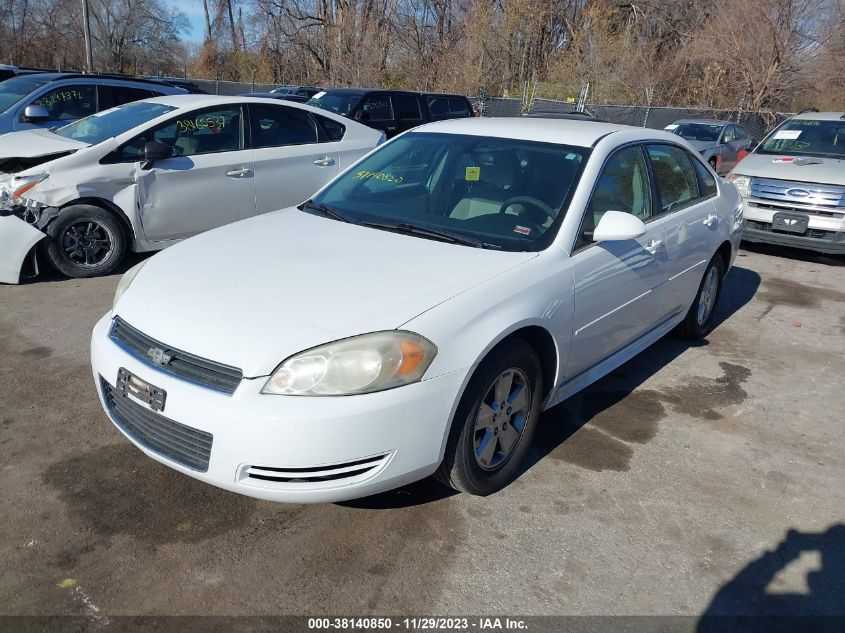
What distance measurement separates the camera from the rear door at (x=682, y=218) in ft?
14.9

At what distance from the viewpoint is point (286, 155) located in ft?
23.6

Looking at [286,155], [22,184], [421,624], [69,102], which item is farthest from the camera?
[69,102]

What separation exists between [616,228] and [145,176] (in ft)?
14.7

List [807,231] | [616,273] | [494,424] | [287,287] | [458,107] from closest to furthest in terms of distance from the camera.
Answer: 1. [287,287]
2. [494,424]
3. [616,273]
4. [807,231]
5. [458,107]

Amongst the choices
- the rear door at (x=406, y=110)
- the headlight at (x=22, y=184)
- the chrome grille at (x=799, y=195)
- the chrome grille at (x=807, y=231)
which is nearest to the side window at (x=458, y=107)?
the rear door at (x=406, y=110)

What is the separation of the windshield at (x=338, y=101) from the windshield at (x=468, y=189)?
23.9 ft

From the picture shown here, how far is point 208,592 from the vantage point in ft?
8.68

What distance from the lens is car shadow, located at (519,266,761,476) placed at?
380cm

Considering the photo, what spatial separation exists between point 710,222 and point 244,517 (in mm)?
3808

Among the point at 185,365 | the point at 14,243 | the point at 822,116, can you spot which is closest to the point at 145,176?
the point at 14,243

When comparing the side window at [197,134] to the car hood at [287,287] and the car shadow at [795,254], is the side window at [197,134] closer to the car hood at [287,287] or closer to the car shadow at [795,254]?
the car hood at [287,287]

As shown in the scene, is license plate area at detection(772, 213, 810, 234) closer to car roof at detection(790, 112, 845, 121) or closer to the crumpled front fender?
car roof at detection(790, 112, 845, 121)

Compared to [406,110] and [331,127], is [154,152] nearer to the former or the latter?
[331,127]

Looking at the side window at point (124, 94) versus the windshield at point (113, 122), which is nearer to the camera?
the windshield at point (113, 122)
